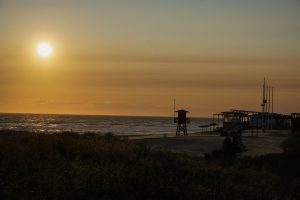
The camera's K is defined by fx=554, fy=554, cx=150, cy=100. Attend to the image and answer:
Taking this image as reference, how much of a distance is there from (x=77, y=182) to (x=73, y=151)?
5.01 m

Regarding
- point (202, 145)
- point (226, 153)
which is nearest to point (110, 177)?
point (226, 153)

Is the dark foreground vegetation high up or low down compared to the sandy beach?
up

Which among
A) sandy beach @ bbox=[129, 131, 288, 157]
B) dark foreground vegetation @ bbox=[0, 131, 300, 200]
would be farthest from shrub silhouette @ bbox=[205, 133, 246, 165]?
dark foreground vegetation @ bbox=[0, 131, 300, 200]

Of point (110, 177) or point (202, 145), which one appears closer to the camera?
point (110, 177)

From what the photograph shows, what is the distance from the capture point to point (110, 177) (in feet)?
42.6

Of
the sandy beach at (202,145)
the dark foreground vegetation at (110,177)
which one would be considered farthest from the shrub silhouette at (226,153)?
the dark foreground vegetation at (110,177)

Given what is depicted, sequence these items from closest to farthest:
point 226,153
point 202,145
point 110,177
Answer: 1. point 110,177
2. point 226,153
3. point 202,145

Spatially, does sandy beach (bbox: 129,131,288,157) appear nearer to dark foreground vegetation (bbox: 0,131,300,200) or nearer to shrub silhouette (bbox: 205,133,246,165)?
shrub silhouette (bbox: 205,133,246,165)

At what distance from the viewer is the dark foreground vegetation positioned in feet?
39.6

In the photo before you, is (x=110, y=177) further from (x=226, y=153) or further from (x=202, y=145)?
(x=202, y=145)

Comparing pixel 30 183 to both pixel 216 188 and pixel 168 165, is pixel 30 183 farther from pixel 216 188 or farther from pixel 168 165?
pixel 168 165

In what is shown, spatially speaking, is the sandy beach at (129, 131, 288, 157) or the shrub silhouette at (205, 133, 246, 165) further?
the sandy beach at (129, 131, 288, 157)

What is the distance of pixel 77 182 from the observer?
12492 millimetres

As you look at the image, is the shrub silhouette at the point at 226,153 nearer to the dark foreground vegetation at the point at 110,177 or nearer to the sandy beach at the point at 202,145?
the sandy beach at the point at 202,145
